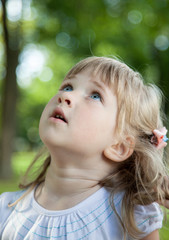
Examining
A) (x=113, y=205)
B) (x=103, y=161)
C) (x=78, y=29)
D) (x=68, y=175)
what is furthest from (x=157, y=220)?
(x=78, y=29)

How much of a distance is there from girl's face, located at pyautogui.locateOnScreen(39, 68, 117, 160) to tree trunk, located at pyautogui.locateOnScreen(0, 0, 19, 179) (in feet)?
21.5

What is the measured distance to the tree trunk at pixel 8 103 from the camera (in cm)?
814

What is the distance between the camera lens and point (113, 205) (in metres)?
1.82

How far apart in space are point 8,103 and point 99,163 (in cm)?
674

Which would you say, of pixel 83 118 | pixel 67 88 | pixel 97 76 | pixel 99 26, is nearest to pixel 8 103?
pixel 99 26

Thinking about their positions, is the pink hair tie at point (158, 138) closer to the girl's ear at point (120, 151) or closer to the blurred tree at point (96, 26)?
the girl's ear at point (120, 151)

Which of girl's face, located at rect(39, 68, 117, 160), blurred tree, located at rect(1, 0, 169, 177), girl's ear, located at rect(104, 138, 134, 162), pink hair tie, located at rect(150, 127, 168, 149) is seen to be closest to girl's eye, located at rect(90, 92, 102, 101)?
girl's face, located at rect(39, 68, 117, 160)

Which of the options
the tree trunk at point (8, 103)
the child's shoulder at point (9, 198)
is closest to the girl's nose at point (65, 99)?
the child's shoulder at point (9, 198)

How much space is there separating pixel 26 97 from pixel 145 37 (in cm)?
1945

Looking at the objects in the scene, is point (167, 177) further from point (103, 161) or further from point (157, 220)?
point (103, 161)

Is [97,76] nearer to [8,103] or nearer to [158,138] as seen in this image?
[158,138]

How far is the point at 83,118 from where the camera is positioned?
175 cm

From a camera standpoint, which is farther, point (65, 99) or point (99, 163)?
point (99, 163)

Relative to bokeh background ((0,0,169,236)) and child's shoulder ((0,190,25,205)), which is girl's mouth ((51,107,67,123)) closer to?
child's shoulder ((0,190,25,205))
